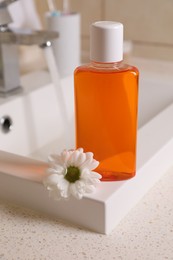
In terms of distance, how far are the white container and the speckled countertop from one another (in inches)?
19.8

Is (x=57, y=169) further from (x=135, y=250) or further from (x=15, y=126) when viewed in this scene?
(x=15, y=126)

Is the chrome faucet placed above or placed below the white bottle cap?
below

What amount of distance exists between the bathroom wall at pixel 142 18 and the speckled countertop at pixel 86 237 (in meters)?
0.63

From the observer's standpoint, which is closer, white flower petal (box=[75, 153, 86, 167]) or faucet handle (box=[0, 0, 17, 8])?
white flower petal (box=[75, 153, 86, 167])

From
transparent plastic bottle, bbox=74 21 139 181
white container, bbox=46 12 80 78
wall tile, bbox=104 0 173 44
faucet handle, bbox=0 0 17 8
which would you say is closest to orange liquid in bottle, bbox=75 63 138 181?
transparent plastic bottle, bbox=74 21 139 181

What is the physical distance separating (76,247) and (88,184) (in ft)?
0.21

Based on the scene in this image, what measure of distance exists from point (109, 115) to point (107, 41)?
82 millimetres

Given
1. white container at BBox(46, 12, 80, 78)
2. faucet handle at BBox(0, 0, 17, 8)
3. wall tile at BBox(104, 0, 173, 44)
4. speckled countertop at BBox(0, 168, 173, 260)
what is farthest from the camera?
wall tile at BBox(104, 0, 173, 44)

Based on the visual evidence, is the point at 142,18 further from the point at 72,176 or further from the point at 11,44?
the point at 72,176

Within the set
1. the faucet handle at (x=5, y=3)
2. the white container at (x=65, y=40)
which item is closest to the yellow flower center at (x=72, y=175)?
the faucet handle at (x=5, y=3)

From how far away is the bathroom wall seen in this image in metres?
1.08

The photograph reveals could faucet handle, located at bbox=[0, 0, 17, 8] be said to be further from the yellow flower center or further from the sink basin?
the yellow flower center

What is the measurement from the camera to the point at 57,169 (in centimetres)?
50

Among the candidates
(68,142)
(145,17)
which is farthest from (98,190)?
(145,17)
